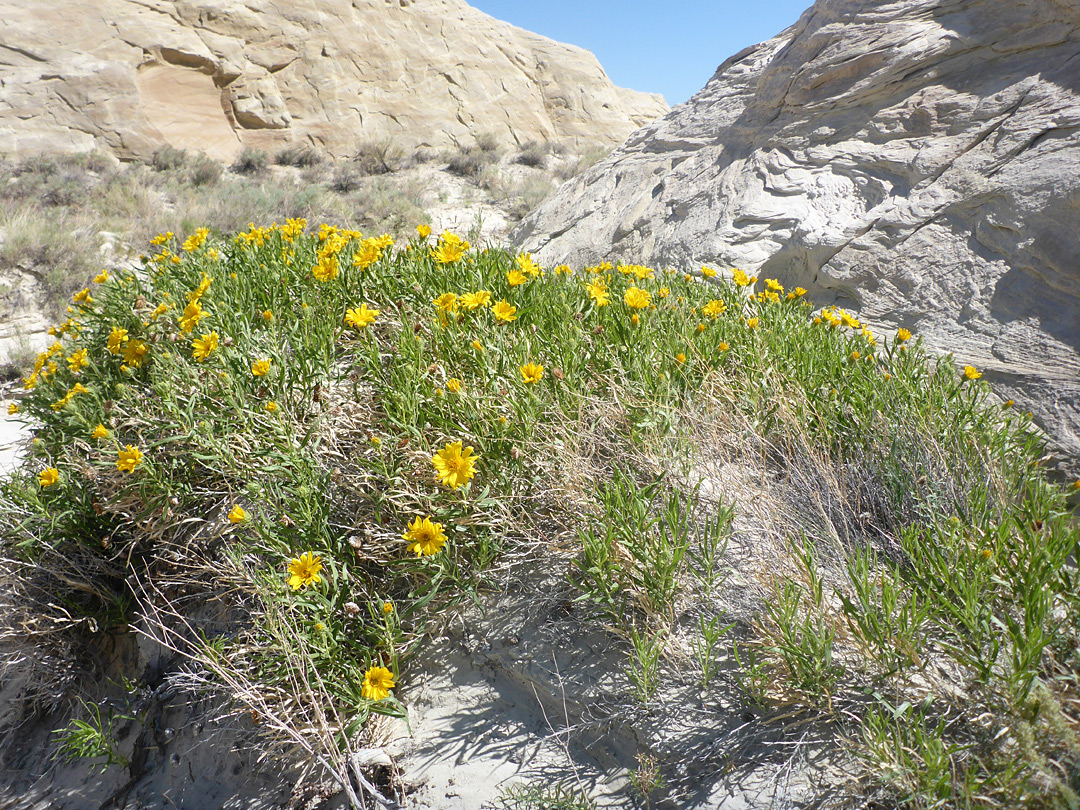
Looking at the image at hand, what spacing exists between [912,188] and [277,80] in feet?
56.7

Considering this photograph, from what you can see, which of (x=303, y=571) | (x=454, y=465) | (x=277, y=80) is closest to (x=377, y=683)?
(x=303, y=571)

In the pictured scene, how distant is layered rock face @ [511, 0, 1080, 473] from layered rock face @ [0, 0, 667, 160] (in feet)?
43.1

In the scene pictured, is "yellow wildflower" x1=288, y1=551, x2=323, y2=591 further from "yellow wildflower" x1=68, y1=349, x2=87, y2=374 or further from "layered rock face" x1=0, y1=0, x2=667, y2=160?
"layered rock face" x1=0, y1=0, x2=667, y2=160

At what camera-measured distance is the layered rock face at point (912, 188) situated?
3770 millimetres

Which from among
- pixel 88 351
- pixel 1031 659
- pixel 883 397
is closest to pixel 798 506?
pixel 883 397

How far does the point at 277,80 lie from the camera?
16734 mm

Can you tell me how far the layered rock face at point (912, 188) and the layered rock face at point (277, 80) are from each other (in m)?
13.1

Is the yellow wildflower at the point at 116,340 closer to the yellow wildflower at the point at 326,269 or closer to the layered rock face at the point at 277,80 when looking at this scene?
the yellow wildflower at the point at 326,269

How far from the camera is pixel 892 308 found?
443cm

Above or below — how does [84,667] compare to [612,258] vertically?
below

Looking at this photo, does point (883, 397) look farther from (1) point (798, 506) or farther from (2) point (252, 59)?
(2) point (252, 59)

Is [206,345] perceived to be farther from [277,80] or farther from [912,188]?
[277,80]

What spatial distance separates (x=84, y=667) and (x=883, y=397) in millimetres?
3939

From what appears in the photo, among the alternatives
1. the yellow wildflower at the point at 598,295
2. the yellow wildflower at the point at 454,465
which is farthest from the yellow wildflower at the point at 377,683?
the yellow wildflower at the point at 598,295
